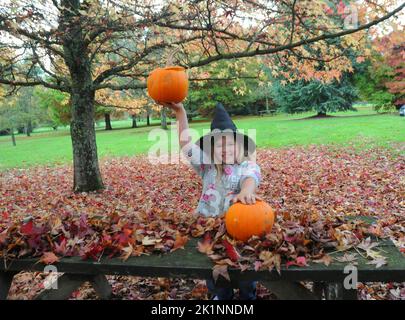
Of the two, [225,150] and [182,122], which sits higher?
[182,122]

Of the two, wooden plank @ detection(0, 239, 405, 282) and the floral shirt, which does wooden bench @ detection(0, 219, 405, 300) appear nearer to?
wooden plank @ detection(0, 239, 405, 282)

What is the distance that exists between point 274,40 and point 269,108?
3951 cm

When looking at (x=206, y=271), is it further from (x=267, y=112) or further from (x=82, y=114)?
(x=267, y=112)

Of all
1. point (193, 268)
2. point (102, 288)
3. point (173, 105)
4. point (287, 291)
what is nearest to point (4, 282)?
point (102, 288)

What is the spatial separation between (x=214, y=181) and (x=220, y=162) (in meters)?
0.21

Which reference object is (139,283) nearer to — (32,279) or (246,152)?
(32,279)

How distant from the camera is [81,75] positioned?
7812 millimetres

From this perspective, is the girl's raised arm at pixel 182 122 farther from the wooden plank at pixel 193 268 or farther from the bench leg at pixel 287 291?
the bench leg at pixel 287 291

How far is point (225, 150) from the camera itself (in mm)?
3117

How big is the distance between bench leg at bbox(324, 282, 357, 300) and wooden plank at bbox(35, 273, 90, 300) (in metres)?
1.87

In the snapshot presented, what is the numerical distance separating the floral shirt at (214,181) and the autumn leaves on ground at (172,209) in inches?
9.9

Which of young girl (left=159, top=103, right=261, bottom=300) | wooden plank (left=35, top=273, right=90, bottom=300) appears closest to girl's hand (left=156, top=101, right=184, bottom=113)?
young girl (left=159, top=103, right=261, bottom=300)

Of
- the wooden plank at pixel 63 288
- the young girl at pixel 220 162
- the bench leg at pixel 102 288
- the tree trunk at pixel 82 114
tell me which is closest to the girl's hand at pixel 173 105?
the young girl at pixel 220 162

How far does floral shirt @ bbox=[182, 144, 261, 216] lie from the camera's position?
3.20 metres
